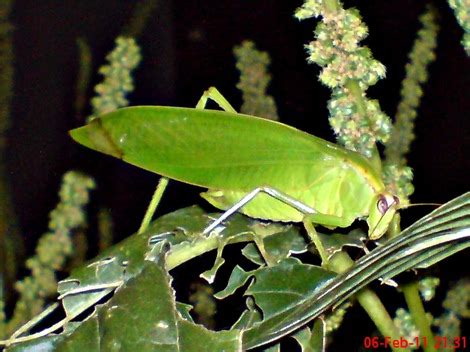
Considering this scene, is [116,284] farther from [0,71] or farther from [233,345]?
[0,71]

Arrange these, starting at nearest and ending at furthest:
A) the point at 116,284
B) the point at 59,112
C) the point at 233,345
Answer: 1. the point at 233,345
2. the point at 116,284
3. the point at 59,112

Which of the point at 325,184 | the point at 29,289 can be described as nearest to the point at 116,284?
the point at 325,184

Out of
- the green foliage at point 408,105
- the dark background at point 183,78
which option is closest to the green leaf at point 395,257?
the green foliage at point 408,105

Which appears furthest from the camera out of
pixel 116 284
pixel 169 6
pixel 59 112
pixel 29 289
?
pixel 169 6

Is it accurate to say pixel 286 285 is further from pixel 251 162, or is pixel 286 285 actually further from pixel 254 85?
pixel 254 85

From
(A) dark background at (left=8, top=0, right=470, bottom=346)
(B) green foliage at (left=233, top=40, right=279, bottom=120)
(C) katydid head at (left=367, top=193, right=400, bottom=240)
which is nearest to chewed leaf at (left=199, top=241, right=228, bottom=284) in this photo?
(C) katydid head at (left=367, top=193, right=400, bottom=240)
